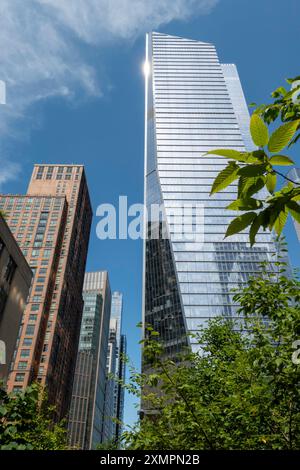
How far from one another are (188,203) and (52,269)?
47.7 m

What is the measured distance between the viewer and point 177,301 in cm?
9762

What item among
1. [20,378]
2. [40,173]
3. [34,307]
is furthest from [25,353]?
[40,173]

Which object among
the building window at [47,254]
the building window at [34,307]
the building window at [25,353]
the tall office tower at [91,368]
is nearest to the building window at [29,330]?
the building window at [25,353]

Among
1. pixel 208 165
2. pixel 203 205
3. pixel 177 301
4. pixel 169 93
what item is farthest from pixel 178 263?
pixel 169 93

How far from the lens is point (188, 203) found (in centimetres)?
10806

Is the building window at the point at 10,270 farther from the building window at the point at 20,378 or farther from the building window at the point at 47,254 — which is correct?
the building window at the point at 47,254

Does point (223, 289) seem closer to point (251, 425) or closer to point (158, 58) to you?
point (251, 425)

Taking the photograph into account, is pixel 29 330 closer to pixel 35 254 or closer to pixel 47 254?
pixel 47 254

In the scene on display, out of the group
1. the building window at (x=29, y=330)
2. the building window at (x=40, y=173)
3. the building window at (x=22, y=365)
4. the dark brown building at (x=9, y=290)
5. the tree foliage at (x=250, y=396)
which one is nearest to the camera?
the tree foliage at (x=250, y=396)

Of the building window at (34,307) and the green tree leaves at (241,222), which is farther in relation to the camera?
the building window at (34,307)

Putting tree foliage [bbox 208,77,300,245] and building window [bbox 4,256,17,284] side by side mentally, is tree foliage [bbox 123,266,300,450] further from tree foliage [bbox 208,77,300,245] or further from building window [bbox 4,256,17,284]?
building window [bbox 4,256,17,284]

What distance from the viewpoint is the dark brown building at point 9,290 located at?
76.7 feet

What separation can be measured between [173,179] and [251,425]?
110062 millimetres

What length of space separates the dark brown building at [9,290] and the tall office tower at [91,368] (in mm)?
132788
